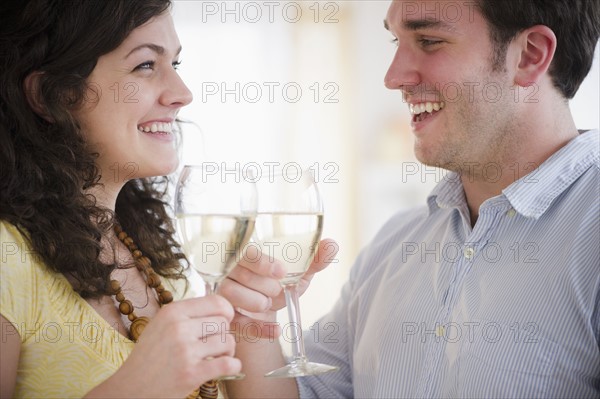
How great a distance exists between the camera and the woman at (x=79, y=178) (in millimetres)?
1318

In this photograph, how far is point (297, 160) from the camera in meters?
4.45

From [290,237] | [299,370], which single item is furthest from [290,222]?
[299,370]

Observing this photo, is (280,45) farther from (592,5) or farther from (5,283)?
(5,283)

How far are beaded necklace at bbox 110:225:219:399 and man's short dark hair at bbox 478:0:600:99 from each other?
3.25 ft

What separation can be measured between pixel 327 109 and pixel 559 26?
9.08 ft

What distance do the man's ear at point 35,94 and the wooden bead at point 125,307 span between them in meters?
0.43

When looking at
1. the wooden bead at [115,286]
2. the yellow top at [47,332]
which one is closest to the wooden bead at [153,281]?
the wooden bead at [115,286]

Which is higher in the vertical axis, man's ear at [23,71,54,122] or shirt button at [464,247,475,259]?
man's ear at [23,71,54,122]

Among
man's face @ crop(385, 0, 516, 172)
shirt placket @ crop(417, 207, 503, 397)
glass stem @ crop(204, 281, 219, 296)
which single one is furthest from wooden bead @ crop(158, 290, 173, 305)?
man's face @ crop(385, 0, 516, 172)

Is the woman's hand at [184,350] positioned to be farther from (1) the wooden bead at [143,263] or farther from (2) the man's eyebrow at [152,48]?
(2) the man's eyebrow at [152,48]

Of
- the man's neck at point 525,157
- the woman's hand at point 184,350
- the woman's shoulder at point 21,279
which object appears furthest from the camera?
the man's neck at point 525,157

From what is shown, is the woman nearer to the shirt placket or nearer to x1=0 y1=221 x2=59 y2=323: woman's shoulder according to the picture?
x1=0 y1=221 x2=59 y2=323: woman's shoulder

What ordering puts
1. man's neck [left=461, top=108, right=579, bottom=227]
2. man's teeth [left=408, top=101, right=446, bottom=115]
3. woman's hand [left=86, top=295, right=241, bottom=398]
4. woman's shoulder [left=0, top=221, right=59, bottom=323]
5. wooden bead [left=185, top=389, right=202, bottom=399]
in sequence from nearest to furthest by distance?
woman's hand [left=86, top=295, right=241, bottom=398] → woman's shoulder [left=0, top=221, right=59, bottom=323] → wooden bead [left=185, top=389, right=202, bottom=399] → man's neck [left=461, top=108, right=579, bottom=227] → man's teeth [left=408, top=101, right=446, bottom=115]

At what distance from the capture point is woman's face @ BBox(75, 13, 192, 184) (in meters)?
1.53
